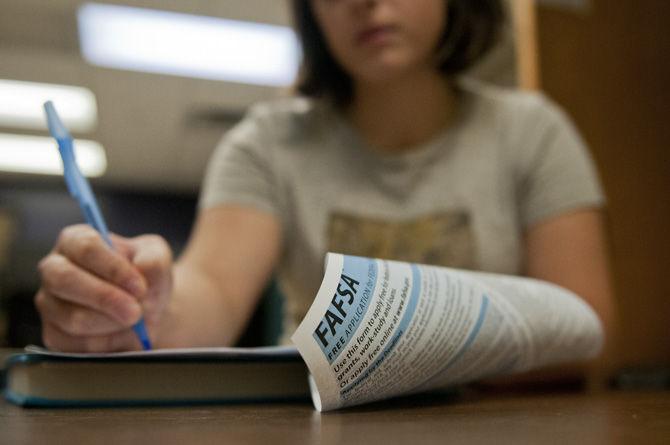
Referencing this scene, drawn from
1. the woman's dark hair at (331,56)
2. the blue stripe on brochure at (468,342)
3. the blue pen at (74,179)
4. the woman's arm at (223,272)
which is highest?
the woman's dark hair at (331,56)

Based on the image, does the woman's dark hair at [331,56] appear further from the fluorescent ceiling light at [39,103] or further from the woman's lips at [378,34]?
the fluorescent ceiling light at [39,103]

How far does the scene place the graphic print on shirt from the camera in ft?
2.53

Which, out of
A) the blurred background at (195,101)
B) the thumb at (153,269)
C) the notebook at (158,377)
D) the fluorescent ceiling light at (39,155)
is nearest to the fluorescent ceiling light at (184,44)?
the blurred background at (195,101)

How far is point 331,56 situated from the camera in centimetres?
93

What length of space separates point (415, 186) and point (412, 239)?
84 mm

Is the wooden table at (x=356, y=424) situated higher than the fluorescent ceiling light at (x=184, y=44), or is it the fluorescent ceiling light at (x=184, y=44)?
the fluorescent ceiling light at (x=184, y=44)

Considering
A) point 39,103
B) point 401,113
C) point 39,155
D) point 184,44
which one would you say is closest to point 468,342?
point 401,113

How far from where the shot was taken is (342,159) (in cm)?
86

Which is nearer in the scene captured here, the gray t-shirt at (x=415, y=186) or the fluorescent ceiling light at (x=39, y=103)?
the gray t-shirt at (x=415, y=186)

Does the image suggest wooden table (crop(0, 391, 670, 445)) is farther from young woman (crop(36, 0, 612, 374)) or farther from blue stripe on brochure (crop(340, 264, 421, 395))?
young woman (crop(36, 0, 612, 374))

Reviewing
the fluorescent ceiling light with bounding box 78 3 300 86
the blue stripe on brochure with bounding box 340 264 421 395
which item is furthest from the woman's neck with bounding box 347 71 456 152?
the fluorescent ceiling light with bounding box 78 3 300 86

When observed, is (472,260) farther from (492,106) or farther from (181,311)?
(181,311)

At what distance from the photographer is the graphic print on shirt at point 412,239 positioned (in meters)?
0.77

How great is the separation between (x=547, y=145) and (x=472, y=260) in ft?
0.59
